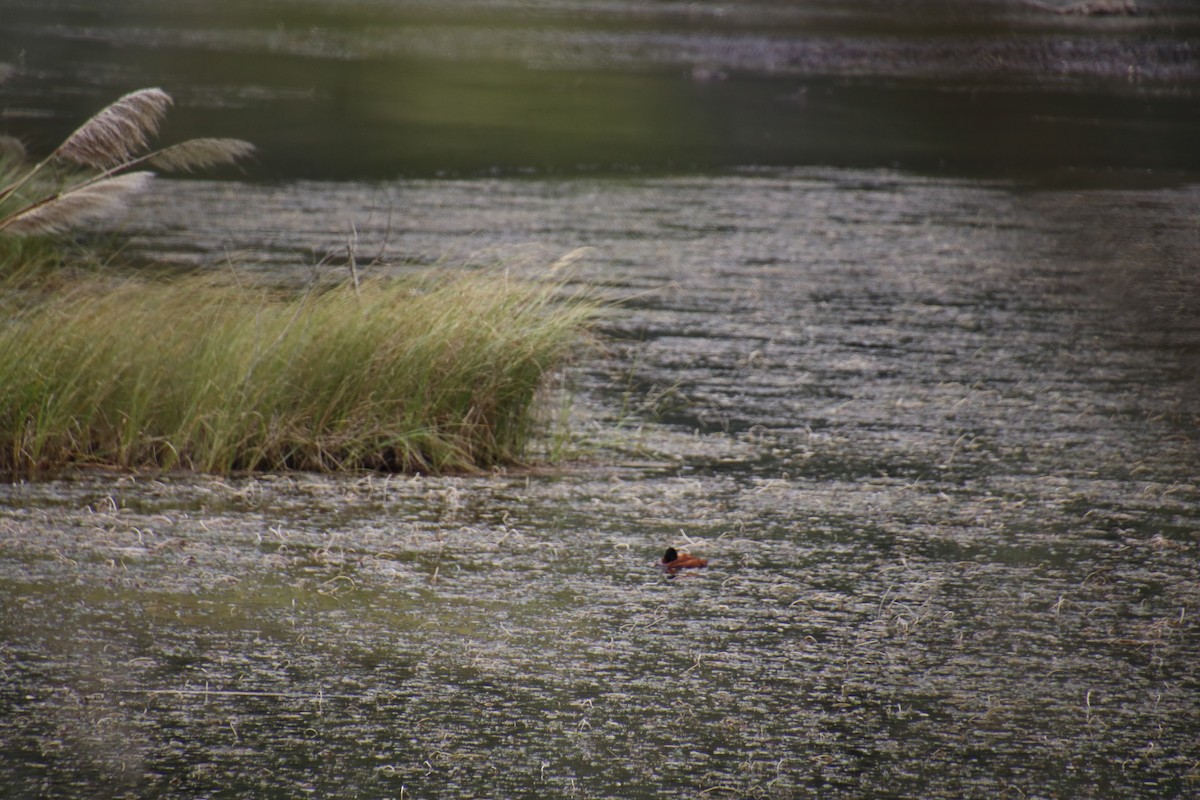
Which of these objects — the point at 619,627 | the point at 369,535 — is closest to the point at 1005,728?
the point at 619,627

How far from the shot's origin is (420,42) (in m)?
39.8

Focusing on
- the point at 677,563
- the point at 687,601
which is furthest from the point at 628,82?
the point at 687,601

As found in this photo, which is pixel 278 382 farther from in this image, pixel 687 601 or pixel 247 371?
pixel 687 601

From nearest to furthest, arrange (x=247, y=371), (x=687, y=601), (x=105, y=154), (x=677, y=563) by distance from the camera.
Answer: (x=687, y=601) < (x=677, y=563) < (x=105, y=154) < (x=247, y=371)

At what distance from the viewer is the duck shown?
21.2 ft

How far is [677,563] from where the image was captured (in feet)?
21.2

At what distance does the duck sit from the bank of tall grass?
5.62 ft

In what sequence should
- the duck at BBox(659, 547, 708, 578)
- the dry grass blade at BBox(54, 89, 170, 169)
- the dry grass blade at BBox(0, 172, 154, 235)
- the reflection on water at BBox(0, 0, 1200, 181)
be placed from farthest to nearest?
the reflection on water at BBox(0, 0, 1200, 181) → the dry grass blade at BBox(0, 172, 154, 235) → the dry grass blade at BBox(54, 89, 170, 169) → the duck at BBox(659, 547, 708, 578)

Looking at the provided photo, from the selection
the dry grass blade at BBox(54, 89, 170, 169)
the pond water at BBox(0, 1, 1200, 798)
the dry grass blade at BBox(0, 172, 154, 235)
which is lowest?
the pond water at BBox(0, 1, 1200, 798)

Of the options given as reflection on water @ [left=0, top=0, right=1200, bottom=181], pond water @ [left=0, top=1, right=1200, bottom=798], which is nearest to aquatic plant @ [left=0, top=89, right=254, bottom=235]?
pond water @ [left=0, top=1, right=1200, bottom=798]

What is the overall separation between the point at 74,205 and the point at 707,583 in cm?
343

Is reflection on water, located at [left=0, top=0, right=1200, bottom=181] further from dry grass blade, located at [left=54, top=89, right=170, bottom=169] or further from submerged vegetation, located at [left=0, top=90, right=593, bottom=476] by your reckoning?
dry grass blade, located at [left=54, top=89, right=170, bottom=169]

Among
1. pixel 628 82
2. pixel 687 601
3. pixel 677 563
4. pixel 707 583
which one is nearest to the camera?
pixel 687 601

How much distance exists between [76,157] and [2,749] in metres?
3.49
